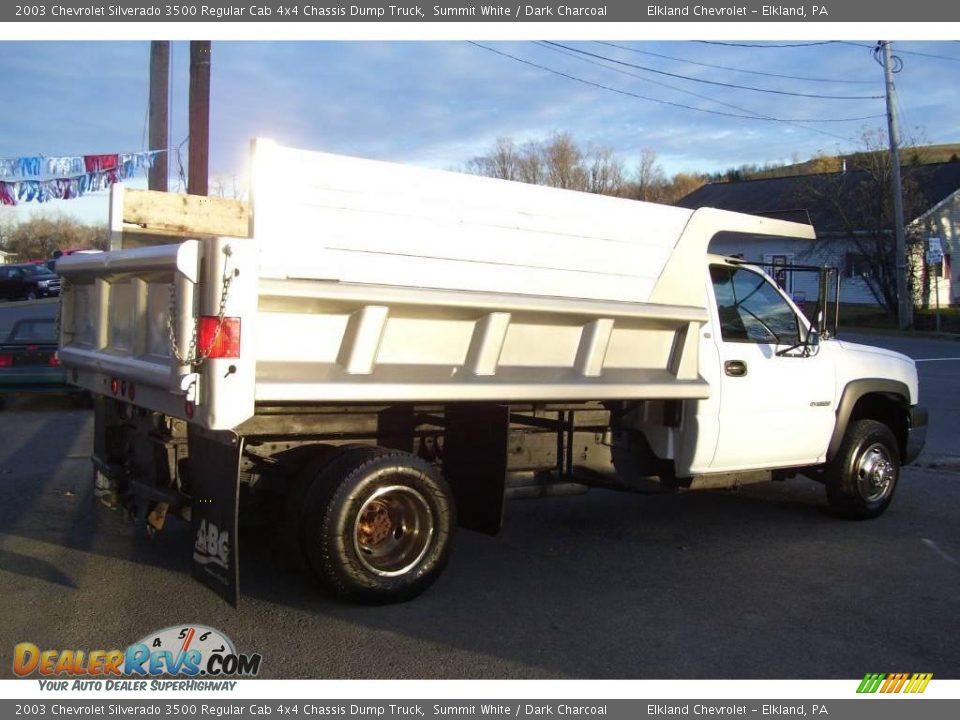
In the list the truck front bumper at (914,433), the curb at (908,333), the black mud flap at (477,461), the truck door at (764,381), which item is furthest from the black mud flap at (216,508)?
the curb at (908,333)

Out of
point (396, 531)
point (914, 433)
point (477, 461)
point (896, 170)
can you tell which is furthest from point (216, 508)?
→ point (896, 170)

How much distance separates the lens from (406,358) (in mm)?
5000

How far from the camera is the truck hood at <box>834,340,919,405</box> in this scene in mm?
7211

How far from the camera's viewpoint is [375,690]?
4047 mm

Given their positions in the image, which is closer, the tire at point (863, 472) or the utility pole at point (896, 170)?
the tire at point (863, 472)

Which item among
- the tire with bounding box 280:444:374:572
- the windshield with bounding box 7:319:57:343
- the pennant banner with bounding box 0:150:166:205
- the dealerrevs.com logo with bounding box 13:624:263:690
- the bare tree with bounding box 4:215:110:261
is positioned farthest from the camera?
the bare tree with bounding box 4:215:110:261

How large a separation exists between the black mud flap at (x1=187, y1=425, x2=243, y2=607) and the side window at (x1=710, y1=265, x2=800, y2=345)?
3592mm

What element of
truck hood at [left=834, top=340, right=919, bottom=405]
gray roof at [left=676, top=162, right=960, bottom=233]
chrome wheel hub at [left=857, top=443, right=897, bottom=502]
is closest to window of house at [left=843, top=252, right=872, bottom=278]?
gray roof at [left=676, top=162, right=960, bottom=233]

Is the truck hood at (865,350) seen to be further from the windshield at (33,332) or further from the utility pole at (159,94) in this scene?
the utility pole at (159,94)

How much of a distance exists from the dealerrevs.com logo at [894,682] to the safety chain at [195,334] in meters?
3.44

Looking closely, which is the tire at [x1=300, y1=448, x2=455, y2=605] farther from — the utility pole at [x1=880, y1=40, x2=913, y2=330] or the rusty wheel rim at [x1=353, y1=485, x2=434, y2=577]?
the utility pole at [x1=880, y1=40, x2=913, y2=330]

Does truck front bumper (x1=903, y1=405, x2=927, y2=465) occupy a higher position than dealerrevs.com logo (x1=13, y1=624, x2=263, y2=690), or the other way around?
truck front bumper (x1=903, y1=405, x2=927, y2=465)

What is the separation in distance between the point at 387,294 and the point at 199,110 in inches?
320

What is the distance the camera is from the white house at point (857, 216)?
35156mm
